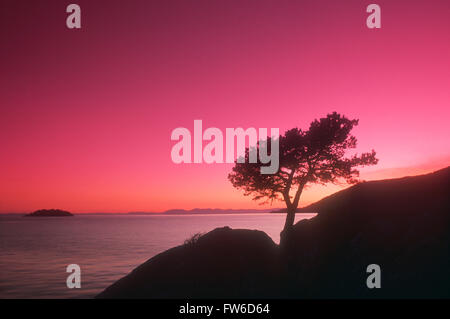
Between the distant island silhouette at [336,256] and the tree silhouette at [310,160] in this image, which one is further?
the tree silhouette at [310,160]

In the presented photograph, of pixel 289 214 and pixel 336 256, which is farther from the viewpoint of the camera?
pixel 289 214

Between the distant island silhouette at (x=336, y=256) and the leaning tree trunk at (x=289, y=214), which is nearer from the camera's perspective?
the distant island silhouette at (x=336, y=256)

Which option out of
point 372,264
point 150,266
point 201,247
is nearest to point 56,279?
point 150,266

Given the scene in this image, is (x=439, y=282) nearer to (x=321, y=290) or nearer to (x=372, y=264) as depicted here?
(x=372, y=264)

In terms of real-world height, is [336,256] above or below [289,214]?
below

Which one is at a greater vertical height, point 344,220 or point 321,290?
point 344,220

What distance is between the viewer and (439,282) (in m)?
20.4

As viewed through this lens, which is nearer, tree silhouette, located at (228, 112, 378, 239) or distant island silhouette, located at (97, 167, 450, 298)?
distant island silhouette, located at (97, 167, 450, 298)

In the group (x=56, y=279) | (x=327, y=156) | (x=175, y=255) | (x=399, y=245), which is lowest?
(x=56, y=279)

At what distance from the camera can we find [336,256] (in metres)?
26.5

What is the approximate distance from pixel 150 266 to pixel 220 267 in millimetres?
6764

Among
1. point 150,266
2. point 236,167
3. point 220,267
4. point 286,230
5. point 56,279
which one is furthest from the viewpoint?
point 56,279

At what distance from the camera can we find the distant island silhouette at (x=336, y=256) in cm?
2211

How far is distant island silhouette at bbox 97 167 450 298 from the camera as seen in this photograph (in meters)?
22.1
